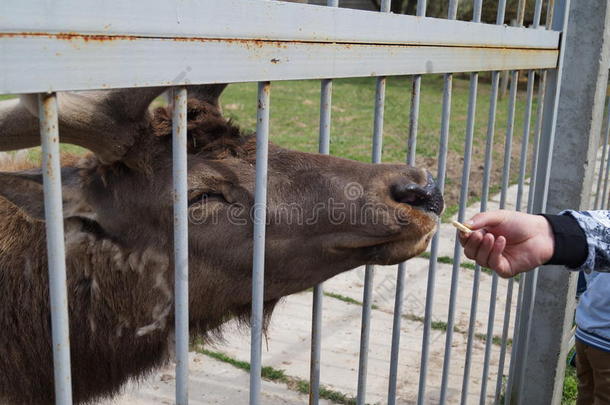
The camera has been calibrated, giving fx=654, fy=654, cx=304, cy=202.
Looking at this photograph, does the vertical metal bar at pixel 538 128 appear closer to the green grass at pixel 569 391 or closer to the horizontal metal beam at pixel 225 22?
the horizontal metal beam at pixel 225 22

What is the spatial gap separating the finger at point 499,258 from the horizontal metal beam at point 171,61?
0.71 meters

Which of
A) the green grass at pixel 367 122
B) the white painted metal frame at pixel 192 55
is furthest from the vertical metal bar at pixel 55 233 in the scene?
the green grass at pixel 367 122

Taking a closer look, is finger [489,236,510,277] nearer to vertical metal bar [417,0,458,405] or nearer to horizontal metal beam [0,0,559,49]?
vertical metal bar [417,0,458,405]

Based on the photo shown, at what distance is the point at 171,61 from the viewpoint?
4.77ft

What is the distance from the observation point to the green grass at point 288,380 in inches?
169

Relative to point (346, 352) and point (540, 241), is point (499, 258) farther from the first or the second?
point (346, 352)

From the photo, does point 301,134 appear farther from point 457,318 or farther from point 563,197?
point 563,197

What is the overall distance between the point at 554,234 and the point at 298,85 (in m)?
A: 19.0

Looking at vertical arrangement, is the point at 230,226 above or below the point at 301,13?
below

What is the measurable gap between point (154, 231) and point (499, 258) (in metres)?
1.33

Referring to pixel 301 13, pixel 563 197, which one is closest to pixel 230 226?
pixel 301 13

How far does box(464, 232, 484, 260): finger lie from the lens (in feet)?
8.32

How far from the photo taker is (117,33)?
52.8 inches

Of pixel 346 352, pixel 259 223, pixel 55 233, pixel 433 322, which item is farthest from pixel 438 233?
pixel 433 322
